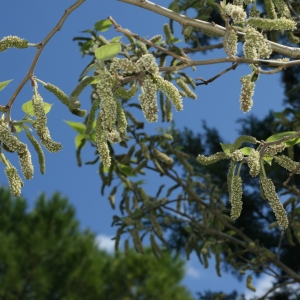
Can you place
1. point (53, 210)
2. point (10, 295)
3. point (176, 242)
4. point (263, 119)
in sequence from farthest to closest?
point (53, 210), point (10, 295), point (263, 119), point (176, 242)

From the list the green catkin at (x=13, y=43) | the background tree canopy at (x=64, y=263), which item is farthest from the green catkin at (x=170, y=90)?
the background tree canopy at (x=64, y=263)

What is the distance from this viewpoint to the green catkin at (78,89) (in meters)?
1.38

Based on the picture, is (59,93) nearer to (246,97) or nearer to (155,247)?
(246,97)

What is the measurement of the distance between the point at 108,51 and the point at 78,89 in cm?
13

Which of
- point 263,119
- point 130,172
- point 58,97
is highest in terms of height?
point 263,119

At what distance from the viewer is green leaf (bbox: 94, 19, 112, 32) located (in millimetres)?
3133

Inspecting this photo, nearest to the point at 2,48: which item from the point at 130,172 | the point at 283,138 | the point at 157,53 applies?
the point at 283,138

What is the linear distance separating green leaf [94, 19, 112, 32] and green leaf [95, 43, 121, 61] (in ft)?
6.10

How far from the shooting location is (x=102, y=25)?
3152 millimetres

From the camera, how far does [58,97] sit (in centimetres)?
151

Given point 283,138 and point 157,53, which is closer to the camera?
point 283,138

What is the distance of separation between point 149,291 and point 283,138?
13134 millimetres

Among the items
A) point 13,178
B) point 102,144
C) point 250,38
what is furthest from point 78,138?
point 250,38

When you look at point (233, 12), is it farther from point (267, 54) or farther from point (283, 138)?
point (283, 138)
